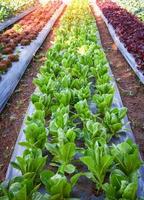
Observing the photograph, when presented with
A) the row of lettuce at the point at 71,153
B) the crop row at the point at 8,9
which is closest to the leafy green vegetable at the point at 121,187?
the row of lettuce at the point at 71,153

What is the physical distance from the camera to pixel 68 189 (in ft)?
8.57

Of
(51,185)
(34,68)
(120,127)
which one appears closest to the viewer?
(51,185)

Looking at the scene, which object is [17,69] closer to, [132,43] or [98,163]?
[132,43]

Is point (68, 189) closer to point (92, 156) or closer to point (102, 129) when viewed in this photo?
point (92, 156)

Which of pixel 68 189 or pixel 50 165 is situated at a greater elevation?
pixel 68 189

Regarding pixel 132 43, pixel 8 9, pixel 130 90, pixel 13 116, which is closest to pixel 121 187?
pixel 13 116

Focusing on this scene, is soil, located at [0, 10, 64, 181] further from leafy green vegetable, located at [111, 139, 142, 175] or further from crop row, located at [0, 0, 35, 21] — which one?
crop row, located at [0, 0, 35, 21]

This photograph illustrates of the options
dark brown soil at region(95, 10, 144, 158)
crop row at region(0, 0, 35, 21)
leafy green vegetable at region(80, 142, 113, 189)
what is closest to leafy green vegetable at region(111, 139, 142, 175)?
leafy green vegetable at region(80, 142, 113, 189)

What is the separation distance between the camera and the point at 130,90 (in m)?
6.00

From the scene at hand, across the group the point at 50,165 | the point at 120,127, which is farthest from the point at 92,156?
the point at 120,127

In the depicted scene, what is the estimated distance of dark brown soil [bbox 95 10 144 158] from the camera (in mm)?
4572

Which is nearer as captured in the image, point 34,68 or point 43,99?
point 43,99

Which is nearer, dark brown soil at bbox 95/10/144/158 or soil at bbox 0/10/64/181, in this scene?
soil at bbox 0/10/64/181

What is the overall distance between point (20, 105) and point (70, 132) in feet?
7.95
